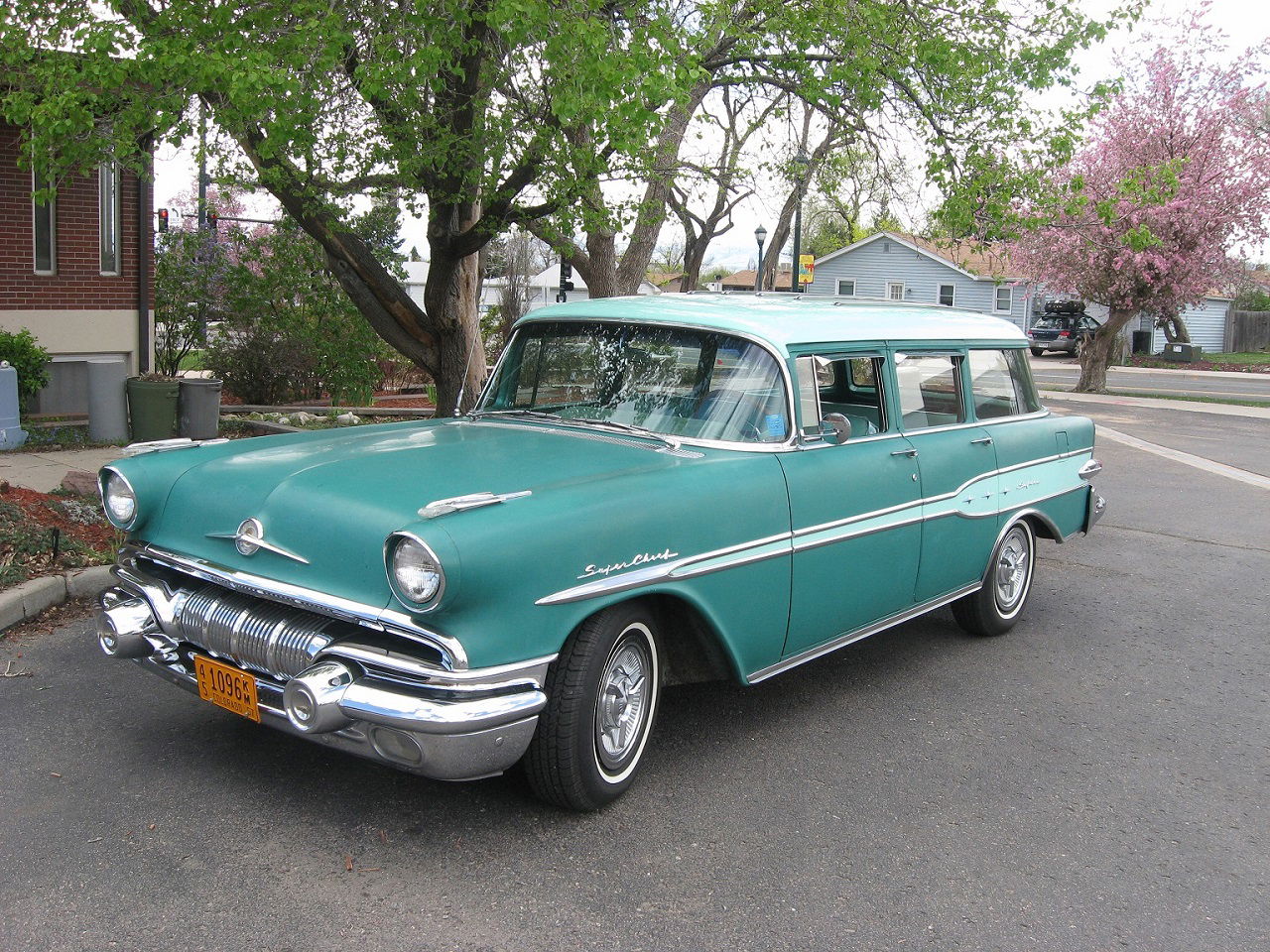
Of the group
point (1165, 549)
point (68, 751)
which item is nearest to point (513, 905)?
point (68, 751)

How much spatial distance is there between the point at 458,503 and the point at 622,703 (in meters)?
0.97

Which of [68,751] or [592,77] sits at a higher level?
[592,77]

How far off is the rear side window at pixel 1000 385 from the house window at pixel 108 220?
412 inches

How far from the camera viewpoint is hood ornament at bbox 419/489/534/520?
3.32m

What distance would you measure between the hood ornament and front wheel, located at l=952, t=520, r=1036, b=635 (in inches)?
128

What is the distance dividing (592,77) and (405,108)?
6.42ft

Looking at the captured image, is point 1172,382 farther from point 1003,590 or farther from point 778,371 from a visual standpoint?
point 778,371

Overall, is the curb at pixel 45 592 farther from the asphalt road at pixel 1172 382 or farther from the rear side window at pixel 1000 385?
the asphalt road at pixel 1172 382

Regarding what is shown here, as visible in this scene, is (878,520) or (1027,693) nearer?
(878,520)

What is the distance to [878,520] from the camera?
4777mm

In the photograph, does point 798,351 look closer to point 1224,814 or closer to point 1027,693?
point 1027,693

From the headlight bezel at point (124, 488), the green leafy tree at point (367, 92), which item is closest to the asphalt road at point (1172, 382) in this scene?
the green leafy tree at point (367, 92)

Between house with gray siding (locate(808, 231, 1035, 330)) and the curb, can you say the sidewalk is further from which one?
house with gray siding (locate(808, 231, 1035, 330))

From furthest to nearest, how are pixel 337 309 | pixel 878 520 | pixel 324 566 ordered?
pixel 337 309
pixel 878 520
pixel 324 566
